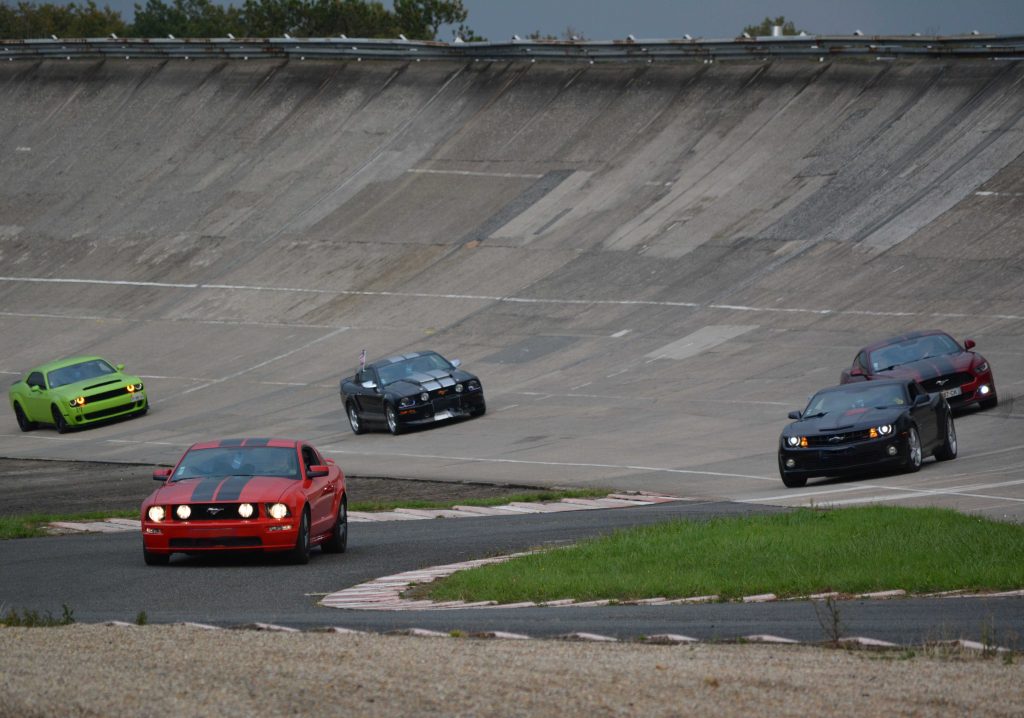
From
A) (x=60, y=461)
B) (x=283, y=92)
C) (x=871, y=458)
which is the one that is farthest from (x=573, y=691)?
(x=283, y=92)

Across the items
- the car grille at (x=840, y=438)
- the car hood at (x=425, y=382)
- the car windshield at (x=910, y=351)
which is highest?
the car hood at (x=425, y=382)

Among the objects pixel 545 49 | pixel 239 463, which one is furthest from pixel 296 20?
pixel 239 463

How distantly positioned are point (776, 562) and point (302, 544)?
5.03 m

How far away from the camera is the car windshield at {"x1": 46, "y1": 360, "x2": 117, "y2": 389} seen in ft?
124

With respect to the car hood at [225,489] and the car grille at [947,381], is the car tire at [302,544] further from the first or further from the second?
the car grille at [947,381]

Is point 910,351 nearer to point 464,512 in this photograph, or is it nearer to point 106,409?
point 464,512

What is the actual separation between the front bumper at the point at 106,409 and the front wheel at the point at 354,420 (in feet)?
23.7

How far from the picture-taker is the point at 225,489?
55.8ft

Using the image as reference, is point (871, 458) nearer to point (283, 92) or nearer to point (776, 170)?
point (776, 170)

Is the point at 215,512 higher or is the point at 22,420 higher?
the point at 22,420

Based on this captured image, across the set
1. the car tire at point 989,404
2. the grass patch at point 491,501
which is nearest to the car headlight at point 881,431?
the grass patch at point 491,501

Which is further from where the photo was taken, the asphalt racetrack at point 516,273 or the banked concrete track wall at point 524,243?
the banked concrete track wall at point 524,243

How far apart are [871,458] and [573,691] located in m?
13.6

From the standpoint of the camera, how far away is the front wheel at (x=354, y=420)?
32.8 m
